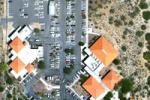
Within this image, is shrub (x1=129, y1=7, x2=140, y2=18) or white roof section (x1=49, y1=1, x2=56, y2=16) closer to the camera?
shrub (x1=129, y1=7, x2=140, y2=18)

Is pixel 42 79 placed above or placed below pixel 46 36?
below

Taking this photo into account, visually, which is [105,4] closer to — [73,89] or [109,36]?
[109,36]

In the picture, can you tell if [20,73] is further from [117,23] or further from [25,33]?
[117,23]

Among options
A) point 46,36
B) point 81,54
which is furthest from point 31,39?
point 81,54

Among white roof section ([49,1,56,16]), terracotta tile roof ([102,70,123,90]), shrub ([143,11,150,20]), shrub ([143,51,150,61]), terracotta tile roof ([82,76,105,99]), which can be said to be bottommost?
terracotta tile roof ([82,76,105,99])

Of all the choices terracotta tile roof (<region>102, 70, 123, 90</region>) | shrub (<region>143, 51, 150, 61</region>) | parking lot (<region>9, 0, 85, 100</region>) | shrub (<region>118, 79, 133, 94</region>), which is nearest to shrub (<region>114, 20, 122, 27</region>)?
parking lot (<region>9, 0, 85, 100</region>)

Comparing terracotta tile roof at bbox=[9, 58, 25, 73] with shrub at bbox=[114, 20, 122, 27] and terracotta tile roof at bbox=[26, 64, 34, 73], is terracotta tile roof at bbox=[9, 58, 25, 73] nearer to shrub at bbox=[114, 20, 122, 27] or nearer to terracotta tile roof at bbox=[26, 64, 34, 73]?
terracotta tile roof at bbox=[26, 64, 34, 73]
